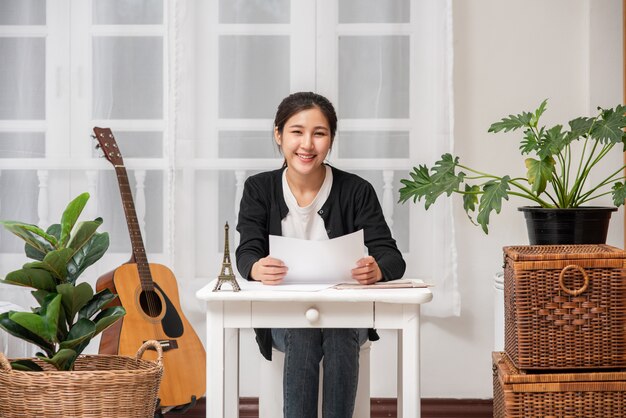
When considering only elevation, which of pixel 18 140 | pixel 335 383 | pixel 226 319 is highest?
pixel 18 140

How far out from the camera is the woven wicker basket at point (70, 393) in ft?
6.04

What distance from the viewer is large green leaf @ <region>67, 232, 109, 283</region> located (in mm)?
2007

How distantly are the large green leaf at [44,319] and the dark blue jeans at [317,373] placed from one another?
27.2 inches

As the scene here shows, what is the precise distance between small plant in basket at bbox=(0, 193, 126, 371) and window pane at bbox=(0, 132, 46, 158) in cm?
139

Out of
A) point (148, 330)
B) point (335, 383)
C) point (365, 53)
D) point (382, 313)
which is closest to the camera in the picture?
point (382, 313)

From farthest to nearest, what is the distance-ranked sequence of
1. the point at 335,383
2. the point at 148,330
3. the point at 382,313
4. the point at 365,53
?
1. the point at 365,53
2. the point at 148,330
3. the point at 335,383
4. the point at 382,313

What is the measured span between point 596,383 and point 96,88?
2.12 meters

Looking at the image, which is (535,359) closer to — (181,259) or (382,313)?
(382,313)

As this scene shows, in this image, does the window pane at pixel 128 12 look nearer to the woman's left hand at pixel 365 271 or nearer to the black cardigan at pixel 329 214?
the black cardigan at pixel 329 214

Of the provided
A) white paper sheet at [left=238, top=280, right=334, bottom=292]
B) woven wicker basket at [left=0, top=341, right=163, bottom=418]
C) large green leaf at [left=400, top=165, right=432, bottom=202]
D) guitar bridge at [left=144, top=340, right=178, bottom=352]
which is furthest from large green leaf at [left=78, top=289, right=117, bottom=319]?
large green leaf at [left=400, top=165, right=432, bottom=202]

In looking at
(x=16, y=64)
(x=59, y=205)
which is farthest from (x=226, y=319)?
(x=16, y=64)

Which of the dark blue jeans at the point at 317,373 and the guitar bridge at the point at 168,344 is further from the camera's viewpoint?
the guitar bridge at the point at 168,344

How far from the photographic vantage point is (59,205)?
335 cm

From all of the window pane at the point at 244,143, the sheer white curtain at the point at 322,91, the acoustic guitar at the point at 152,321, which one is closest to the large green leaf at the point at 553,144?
the sheer white curtain at the point at 322,91
